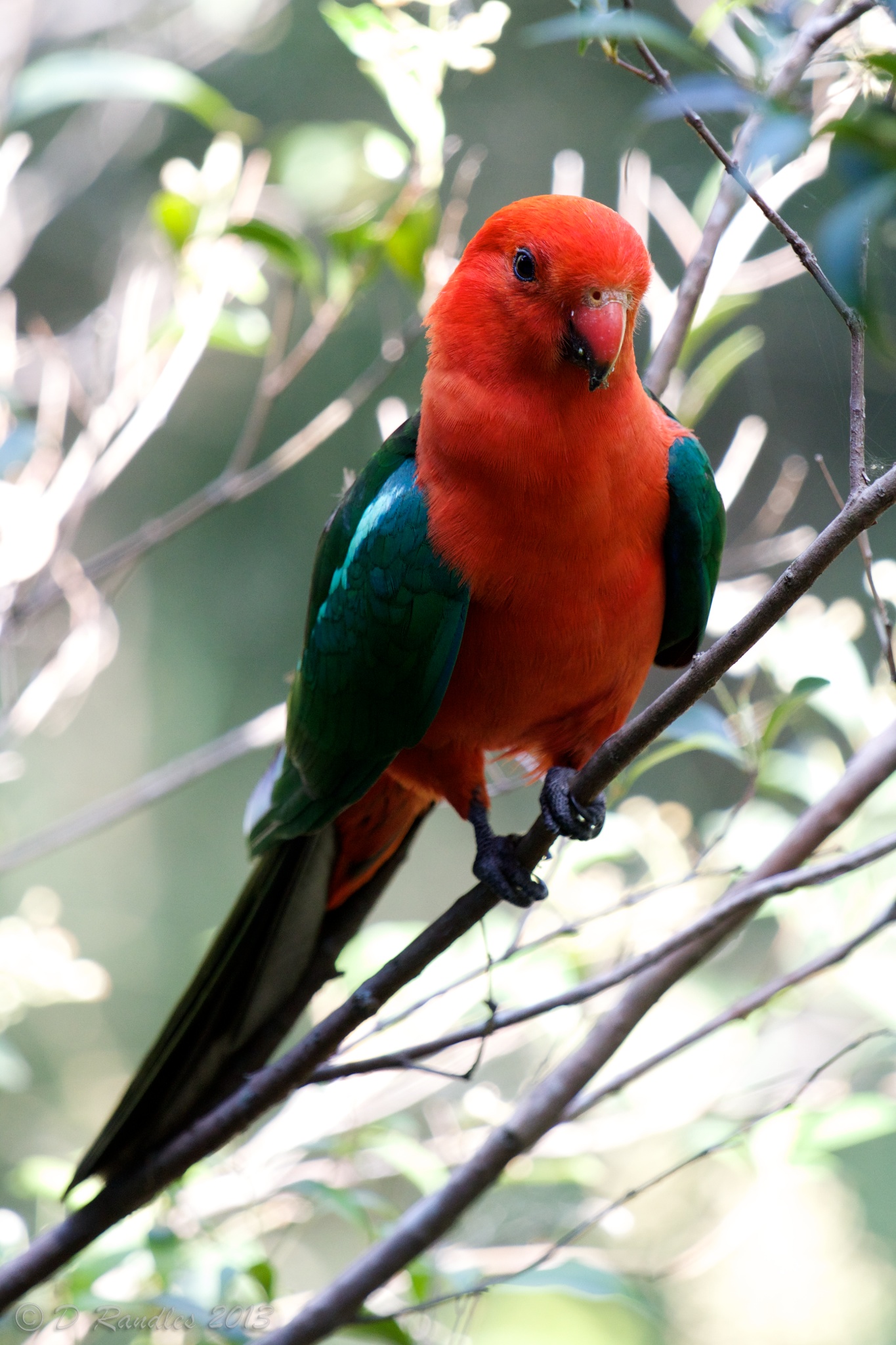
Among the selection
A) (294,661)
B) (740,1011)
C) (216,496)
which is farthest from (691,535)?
(294,661)

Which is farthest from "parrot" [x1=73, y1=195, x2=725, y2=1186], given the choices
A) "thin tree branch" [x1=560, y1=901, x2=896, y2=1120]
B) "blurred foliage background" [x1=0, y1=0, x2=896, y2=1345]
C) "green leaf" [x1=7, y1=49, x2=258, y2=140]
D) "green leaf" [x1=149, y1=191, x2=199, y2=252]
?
"green leaf" [x1=7, y1=49, x2=258, y2=140]

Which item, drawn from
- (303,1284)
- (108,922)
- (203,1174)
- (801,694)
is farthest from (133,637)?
(801,694)

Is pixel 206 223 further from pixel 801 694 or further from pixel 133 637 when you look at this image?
pixel 133 637

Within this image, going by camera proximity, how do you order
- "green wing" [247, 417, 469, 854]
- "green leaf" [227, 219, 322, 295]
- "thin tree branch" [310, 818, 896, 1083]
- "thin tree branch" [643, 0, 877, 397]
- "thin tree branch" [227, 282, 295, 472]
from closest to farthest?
"thin tree branch" [310, 818, 896, 1083] < "thin tree branch" [643, 0, 877, 397] < "green wing" [247, 417, 469, 854] < "green leaf" [227, 219, 322, 295] < "thin tree branch" [227, 282, 295, 472]

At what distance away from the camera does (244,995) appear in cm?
182

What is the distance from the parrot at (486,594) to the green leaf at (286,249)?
0.36 meters

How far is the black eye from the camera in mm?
1479

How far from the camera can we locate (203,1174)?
2004 millimetres

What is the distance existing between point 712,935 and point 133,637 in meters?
3.09

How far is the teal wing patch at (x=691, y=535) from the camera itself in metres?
1.64

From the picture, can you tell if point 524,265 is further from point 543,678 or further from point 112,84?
point 112,84

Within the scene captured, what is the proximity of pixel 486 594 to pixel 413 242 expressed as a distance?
2.33 feet

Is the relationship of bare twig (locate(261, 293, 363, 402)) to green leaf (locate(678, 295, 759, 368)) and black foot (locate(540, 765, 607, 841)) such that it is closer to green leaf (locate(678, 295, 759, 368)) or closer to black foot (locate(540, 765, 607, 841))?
green leaf (locate(678, 295, 759, 368))

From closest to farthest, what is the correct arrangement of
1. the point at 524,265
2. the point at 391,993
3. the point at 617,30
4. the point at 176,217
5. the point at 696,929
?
the point at 617,30, the point at 696,929, the point at 391,993, the point at 524,265, the point at 176,217
